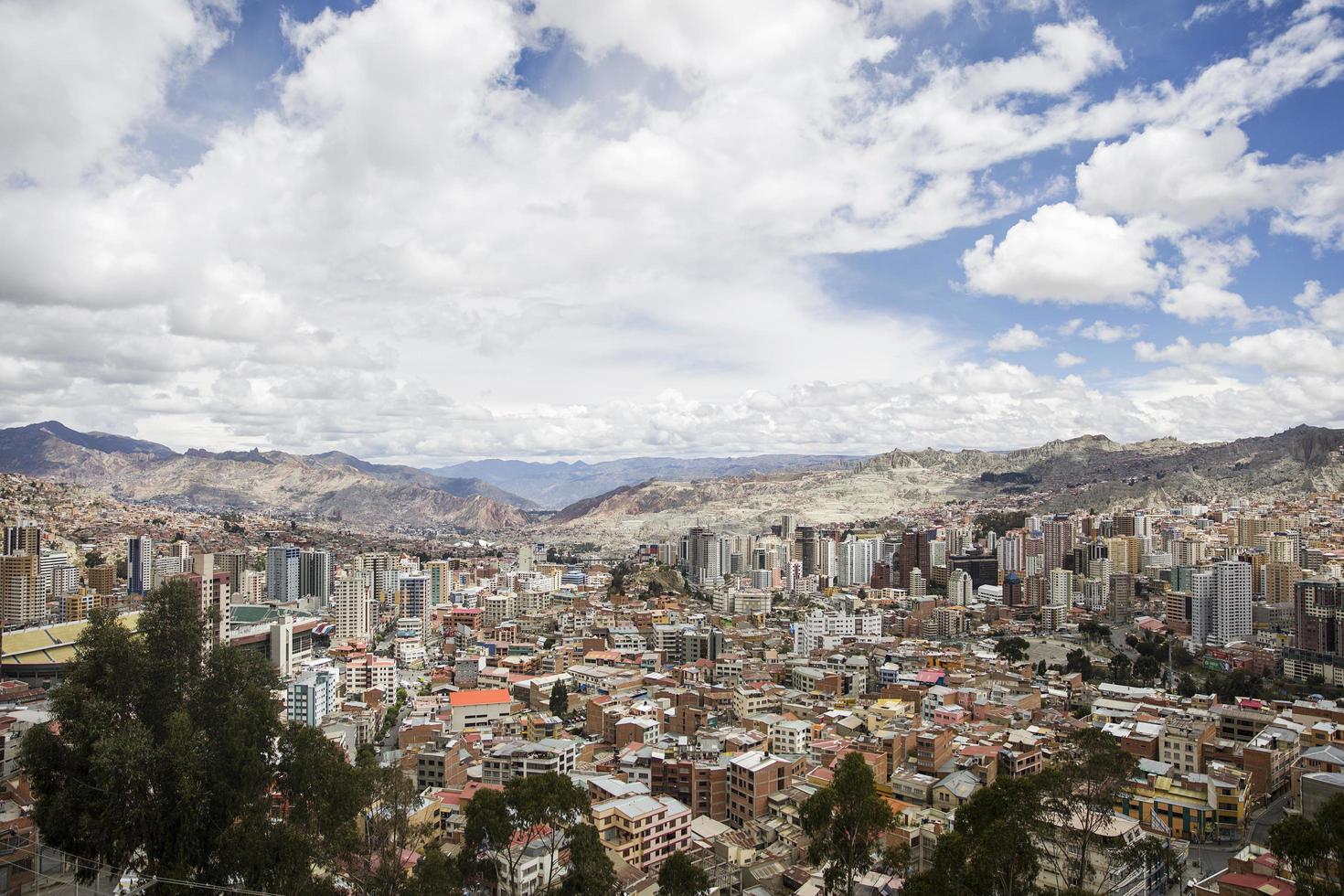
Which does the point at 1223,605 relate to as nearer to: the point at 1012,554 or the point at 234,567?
the point at 1012,554

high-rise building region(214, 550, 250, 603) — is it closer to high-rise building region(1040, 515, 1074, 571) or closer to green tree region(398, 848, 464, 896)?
green tree region(398, 848, 464, 896)

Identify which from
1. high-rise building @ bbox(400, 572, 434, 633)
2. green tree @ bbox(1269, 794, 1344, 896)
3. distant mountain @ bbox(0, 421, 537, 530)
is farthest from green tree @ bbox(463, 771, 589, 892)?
distant mountain @ bbox(0, 421, 537, 530)

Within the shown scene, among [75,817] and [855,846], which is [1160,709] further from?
[75,817]

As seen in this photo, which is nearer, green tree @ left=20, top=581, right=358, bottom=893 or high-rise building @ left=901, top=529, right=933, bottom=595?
green tree @ left=20, top=581, right=358, bottom=893

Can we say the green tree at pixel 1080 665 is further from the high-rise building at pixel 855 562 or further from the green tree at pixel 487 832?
the high-rise building at pixel 855 562

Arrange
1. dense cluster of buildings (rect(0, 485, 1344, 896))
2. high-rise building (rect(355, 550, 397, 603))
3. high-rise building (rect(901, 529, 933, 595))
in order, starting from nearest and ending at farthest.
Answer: dense cluster of buildings (rect(0, 485, 1344, 896))
high-rise building (rect(355, 550, 397, 603))
high-rise building (rect(901, 529, 933, 595))

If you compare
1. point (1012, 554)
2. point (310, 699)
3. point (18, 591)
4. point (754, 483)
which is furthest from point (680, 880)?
point (754, 483)
